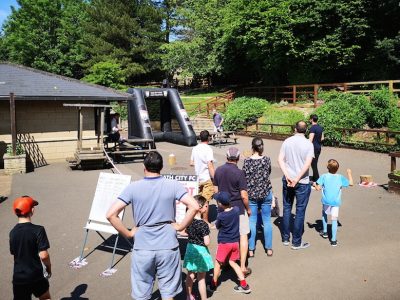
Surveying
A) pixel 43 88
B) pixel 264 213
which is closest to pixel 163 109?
pixel 43 88

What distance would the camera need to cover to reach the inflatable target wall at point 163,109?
1942cm

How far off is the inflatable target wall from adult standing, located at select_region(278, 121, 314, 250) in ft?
41.9

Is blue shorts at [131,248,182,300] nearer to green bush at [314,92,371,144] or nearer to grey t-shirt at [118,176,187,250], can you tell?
grey t-shirt at [118,176,187,250]

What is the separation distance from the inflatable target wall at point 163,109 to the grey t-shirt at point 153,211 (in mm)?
15058

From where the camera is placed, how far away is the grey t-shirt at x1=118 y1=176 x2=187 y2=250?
12.3ft

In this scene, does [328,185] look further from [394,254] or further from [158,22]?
[158,22]

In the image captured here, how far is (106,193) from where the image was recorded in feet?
21.1

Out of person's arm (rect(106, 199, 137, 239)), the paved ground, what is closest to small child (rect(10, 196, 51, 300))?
person's arm (rect(106, 199, 137, 239))

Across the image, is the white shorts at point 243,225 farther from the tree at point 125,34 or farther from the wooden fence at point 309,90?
the tree at point 125,34

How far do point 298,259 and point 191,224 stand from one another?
2380 mm

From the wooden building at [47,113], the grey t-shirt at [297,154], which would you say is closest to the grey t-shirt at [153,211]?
the grey t-shirt at [297,154]

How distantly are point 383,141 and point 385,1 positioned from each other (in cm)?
1286

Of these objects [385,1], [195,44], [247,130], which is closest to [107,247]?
[247,130]

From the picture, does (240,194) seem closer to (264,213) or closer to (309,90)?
(264,213)
